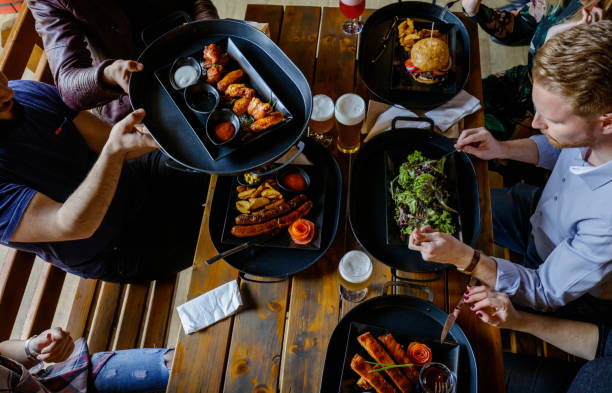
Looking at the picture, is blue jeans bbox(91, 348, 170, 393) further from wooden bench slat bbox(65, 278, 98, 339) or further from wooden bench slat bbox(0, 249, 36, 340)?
wooden bench slat bbox(0, 249, 36, 340)

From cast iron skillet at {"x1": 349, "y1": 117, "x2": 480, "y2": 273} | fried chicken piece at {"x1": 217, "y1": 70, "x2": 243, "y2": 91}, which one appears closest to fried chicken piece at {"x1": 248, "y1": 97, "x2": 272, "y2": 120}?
fried chicken piece at {"x1": 217, "y1": 70, "x2": 243, "y2": 91}

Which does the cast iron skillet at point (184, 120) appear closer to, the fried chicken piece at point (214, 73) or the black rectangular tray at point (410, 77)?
the fried chicken piece at point (214, 73)

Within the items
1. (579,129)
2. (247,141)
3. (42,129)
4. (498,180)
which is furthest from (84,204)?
(498,180)

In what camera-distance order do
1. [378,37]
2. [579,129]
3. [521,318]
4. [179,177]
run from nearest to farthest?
1. [579,129]
2. [521,318]
3. [378,37]
4. [179,177]

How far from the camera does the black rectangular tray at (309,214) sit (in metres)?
1.66

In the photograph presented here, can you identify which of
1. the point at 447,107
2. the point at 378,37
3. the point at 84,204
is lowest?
the point at 84,204

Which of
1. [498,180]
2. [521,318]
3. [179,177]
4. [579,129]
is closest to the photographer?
[579,129]

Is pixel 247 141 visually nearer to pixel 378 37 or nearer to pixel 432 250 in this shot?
pixel 432 250

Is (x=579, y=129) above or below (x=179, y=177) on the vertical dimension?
above

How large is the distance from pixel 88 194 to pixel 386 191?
51.4 inches

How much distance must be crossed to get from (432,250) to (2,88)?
1.93m

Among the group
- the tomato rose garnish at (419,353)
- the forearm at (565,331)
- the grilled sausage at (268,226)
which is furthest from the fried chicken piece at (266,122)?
the forearm at (565,331)

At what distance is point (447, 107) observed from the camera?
6.45ft

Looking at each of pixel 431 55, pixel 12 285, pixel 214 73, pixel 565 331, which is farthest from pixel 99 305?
pixel 565 331
